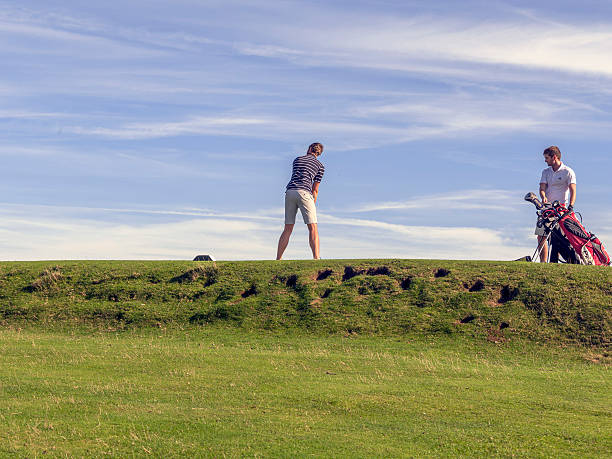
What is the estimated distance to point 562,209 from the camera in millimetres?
22969

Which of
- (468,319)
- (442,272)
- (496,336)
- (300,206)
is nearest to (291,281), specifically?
(300,206)

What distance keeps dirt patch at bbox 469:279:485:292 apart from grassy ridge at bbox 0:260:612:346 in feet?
0.10

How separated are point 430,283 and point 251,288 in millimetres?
5804

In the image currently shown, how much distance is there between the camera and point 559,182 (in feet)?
76.3

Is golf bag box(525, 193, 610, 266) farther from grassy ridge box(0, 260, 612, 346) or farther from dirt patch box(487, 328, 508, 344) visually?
dirt patch box(487, 328, 508, 344)

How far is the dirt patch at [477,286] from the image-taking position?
21.4 metres

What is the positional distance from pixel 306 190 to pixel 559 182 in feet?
28.3

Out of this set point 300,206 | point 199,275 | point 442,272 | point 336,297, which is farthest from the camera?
point 199,275

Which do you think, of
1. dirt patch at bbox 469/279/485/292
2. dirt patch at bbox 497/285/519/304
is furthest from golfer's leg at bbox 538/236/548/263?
dirt patch at bbox 469/279/485/292

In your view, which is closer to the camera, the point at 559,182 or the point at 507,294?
the point at 507,294

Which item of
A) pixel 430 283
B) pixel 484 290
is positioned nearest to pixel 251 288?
pixel 430 283

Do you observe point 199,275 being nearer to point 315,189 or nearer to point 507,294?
point 315,189

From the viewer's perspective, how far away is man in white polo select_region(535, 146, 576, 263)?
23.2 meters

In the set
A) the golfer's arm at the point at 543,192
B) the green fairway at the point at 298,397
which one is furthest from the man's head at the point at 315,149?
the golfer's arm at the point at 543,192
